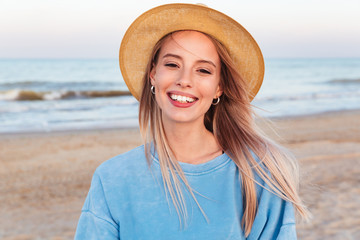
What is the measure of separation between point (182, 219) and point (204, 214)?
0.35ft

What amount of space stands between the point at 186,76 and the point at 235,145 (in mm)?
473

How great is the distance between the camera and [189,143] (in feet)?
7.54

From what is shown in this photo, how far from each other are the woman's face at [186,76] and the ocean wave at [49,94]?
1666 cm

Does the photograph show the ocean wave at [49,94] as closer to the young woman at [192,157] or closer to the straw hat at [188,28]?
the straw hat at [188,28]

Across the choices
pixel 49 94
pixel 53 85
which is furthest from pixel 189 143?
pixel 53 85

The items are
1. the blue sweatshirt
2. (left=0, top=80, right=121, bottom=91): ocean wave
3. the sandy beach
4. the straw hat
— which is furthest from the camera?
(left=0, top=80, right=121, bottom=91): ocean wave

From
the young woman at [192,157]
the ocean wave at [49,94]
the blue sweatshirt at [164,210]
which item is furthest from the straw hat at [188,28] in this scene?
the ocean wave at [49,94]

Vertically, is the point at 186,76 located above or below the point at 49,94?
above

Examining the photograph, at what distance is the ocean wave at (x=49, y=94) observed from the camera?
1802 centimetres

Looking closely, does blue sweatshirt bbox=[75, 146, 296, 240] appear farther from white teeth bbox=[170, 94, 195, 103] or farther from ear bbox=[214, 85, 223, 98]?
ear bbox=[214, 85, 223, 98]

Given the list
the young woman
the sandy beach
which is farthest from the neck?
the sandy beach

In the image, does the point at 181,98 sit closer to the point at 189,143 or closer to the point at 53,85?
the point at 189,143

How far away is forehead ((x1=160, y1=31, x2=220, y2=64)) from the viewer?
216 centimetres

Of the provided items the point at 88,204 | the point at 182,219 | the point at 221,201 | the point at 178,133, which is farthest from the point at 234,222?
the point at 88,204
